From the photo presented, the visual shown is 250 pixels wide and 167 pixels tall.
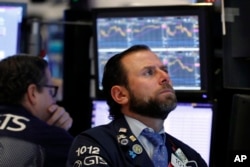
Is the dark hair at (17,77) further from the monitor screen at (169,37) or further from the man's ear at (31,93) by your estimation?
the monitor screen at (169,37)

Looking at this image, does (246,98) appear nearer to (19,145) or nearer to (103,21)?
(19,145)

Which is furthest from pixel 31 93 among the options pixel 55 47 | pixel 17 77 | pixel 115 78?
pixel 55 47

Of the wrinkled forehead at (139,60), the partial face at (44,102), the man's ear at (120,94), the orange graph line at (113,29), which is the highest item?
the orange graph line at (113,29)

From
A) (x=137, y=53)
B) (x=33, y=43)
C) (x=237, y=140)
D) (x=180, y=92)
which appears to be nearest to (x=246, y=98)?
(x=237, y=140)

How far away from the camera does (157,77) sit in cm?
168

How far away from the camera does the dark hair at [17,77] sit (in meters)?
1.93

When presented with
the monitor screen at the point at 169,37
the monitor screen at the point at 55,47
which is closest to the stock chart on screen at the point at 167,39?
the monitor screen at the point at 169,37

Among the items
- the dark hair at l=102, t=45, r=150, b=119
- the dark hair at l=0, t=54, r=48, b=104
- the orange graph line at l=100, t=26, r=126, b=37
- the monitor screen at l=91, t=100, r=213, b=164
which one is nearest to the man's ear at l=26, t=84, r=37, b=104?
the dark hair at l=0, t=54, r=48, b=104

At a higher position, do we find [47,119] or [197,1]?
[197,1]

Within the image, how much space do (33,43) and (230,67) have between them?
1230mm

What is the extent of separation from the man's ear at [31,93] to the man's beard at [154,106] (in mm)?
500

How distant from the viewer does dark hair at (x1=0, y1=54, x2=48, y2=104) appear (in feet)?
6.34

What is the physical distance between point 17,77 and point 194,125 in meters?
0.77

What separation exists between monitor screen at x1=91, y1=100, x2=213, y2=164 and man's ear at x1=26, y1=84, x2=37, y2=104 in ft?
1.93
